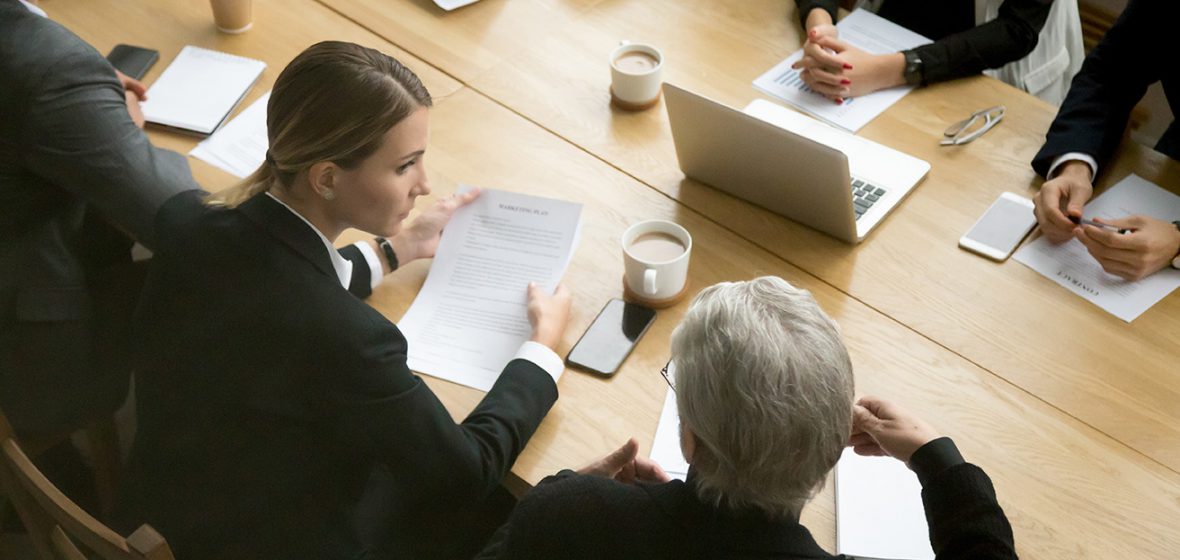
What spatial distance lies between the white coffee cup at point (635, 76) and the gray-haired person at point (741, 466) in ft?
2.97

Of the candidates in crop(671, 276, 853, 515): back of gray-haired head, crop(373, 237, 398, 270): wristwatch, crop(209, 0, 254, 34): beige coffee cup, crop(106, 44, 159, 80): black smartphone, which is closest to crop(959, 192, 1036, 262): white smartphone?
crop(671, 276, 853, 515): back of gray-haired head

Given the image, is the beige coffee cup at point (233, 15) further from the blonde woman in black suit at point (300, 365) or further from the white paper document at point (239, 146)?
the blonde woman in black suit at point (300, 365)

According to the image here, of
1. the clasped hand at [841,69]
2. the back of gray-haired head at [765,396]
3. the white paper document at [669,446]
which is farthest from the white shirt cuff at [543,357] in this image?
the clasped hand at [841,69]

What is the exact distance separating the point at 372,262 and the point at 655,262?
470mm

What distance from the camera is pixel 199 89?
2078 millimetres

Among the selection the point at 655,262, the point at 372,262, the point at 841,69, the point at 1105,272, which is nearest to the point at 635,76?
the point at 841,69

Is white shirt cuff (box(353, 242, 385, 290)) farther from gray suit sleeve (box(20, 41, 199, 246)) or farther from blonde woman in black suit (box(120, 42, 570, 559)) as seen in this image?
gray suit sleeve (box(20, 41, 199, 246))

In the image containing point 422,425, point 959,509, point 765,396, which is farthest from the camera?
point 422,425

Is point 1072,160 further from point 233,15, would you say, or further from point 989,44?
point 233,15

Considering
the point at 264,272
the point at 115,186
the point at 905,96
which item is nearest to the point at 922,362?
the point at 905,96

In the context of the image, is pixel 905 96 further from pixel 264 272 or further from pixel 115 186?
pixel 115 186

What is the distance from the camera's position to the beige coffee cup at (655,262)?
1550 millimetres

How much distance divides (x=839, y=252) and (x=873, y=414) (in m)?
0.42

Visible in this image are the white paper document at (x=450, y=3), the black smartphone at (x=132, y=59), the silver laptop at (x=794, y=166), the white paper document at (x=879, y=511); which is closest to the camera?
the white paper document at (x=879, y=511)
